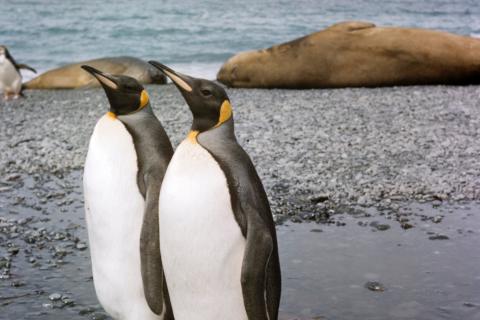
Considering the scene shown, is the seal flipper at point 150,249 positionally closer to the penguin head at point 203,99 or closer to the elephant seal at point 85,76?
the penguin head at point 203,99

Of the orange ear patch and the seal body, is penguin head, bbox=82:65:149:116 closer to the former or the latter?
the orange ear patch

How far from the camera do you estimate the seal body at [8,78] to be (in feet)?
39.4

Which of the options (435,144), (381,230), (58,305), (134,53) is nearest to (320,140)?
(435,144)

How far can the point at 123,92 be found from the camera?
130 inches

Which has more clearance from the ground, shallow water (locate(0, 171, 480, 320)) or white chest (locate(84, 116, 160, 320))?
white chest (locate(84, 116, 160, 320))

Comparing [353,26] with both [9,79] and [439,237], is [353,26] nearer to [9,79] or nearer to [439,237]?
[9,79]

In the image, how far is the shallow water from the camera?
12.7 ft

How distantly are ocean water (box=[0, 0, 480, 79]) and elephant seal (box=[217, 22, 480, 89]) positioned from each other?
569 centimetres

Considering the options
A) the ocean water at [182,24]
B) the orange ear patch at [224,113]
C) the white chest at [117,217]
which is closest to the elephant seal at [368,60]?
the ocean water at [182,24]

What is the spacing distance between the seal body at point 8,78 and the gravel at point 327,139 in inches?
29.1

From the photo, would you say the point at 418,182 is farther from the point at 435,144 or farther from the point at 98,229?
the point at 98,229

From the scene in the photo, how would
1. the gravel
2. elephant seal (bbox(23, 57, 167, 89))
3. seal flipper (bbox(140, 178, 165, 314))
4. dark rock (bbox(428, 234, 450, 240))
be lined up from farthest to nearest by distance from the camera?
elephant seal (bbox(23, 57, 167, 89))
the gravel
dark rock (bbox(428, 234, 450, 240))
seal flipper (bbox(140, 178, 165, 314))

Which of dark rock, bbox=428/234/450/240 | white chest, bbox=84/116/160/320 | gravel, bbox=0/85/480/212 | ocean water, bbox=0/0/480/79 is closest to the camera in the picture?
white chest, bbox=84/116/160/320

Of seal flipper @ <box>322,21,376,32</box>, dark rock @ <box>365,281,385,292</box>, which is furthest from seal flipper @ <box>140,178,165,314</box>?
seal flipper @ <box>322,21,376,32</box>
